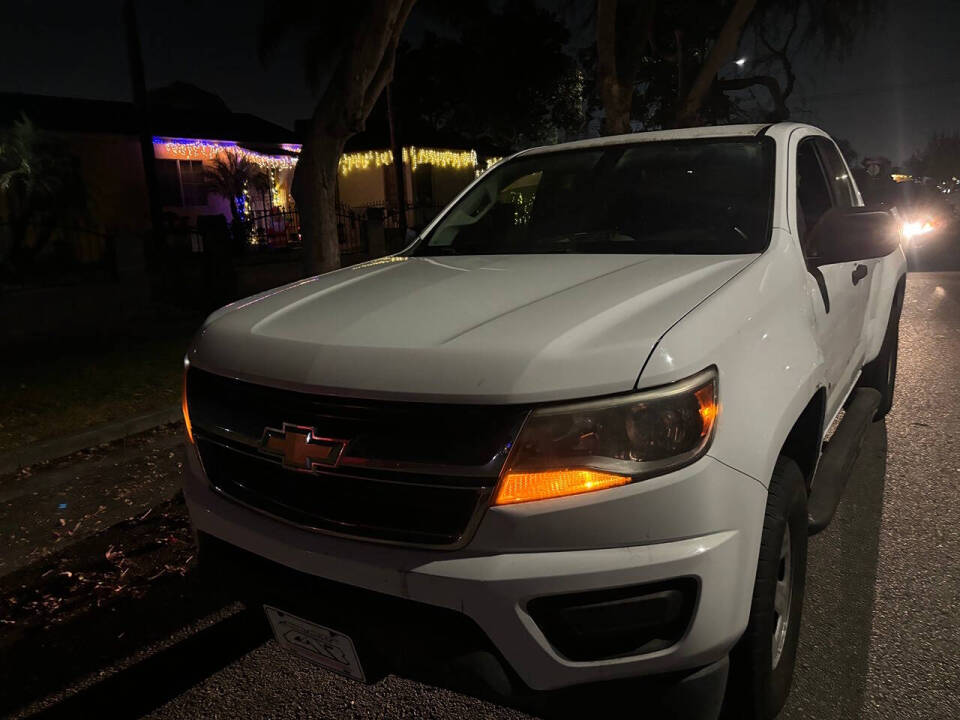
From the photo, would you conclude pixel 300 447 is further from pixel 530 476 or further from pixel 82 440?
pixel 82 440

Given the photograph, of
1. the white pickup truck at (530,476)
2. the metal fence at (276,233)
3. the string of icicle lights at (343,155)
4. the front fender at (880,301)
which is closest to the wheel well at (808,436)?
the white pickup truck at (530,476)

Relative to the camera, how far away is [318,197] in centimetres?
855

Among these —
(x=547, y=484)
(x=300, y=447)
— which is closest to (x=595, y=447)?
(x=547, y=484)

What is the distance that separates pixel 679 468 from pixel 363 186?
31.3 meters

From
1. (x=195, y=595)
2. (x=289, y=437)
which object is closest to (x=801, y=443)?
(x=289, y=437)

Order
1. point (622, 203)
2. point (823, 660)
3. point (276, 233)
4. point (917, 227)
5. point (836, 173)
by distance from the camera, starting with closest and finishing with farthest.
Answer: point (823, 660) < point (622, 203) < point (836, 173) < point (917, 227) < point (276, 233)

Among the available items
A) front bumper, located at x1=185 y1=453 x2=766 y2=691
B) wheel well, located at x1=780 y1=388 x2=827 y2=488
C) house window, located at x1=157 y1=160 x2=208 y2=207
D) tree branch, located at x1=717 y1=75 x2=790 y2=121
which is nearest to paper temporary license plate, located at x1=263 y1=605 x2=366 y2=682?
front bumper, located at x1=185 y1=453 x2=766 y2=691

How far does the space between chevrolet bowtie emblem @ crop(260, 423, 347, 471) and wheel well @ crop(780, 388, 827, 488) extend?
1392mm

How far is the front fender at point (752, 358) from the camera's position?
1774 millimetres

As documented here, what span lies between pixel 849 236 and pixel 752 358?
987 mm

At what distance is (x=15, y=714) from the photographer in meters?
2.58

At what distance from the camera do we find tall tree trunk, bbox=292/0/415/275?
8.21m

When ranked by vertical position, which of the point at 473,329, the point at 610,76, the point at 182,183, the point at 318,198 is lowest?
the point at 473,329

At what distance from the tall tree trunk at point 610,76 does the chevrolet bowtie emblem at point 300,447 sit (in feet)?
38.7
